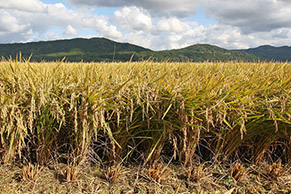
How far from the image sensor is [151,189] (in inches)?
77.8

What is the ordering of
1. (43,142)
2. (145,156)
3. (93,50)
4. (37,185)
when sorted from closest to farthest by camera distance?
(37,185) < (43,142) < (145,156) < (93,50)

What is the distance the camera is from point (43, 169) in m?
2.15

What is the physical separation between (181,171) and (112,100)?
943 millimetres

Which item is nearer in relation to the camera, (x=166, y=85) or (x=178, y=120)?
(x=178, y=120)

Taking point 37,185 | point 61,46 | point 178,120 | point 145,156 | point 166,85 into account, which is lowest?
point 37,185

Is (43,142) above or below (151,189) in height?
above

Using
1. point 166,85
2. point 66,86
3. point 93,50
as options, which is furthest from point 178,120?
point 93,50

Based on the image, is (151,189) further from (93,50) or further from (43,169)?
(93,50)

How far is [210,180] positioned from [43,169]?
155 cm

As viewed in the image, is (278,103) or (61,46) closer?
(278,103)

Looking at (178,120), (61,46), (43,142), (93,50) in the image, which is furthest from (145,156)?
(61,46)

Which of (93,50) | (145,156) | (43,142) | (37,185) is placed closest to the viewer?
(37,185)

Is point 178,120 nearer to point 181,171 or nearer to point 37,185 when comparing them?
point 181,171

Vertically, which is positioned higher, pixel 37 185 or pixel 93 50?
pixel 93 50
